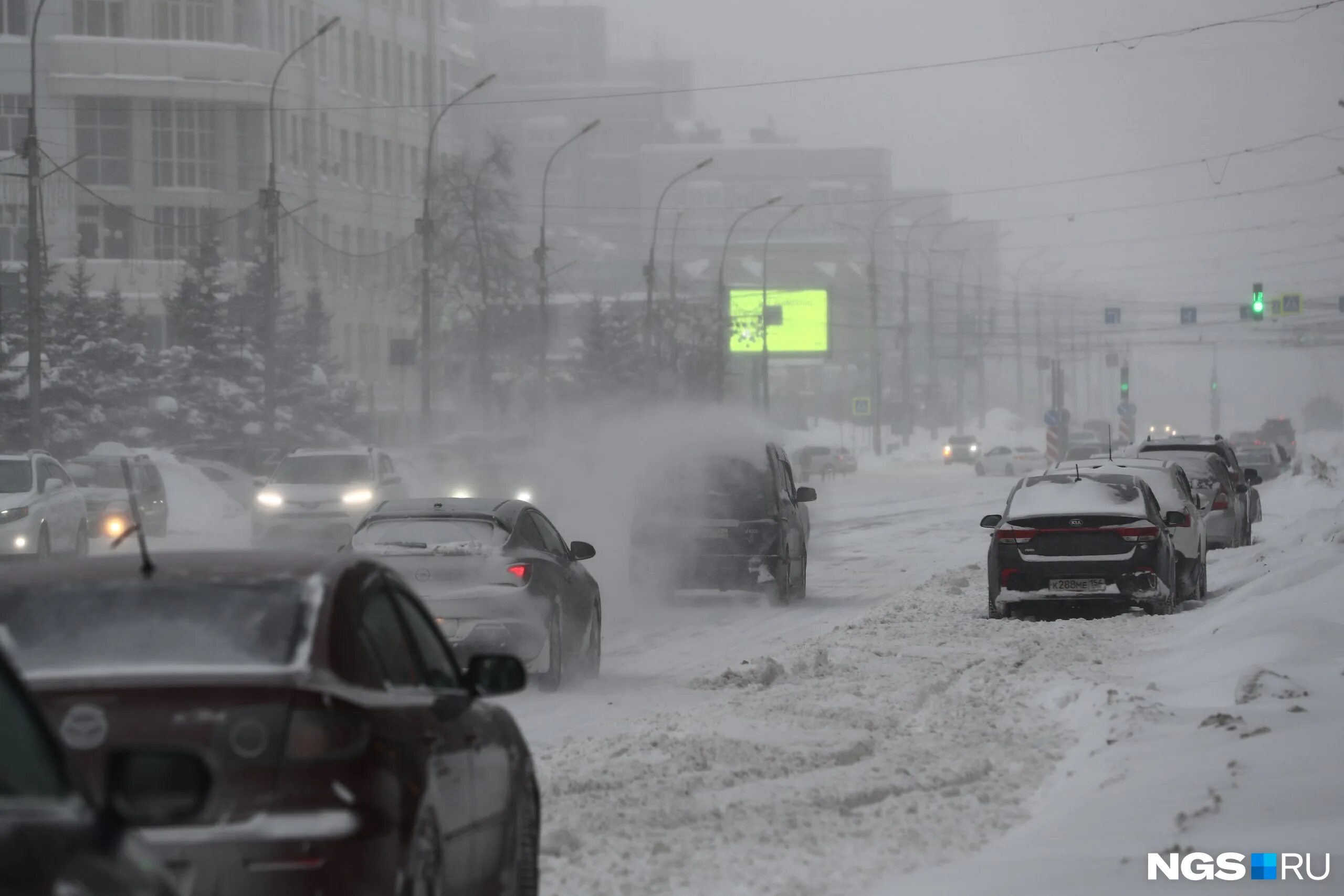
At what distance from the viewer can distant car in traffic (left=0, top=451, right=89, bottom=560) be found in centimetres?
2391

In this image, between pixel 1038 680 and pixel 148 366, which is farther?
pixel 148 366

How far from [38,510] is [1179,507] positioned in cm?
1399

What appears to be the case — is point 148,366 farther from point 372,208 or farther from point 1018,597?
point 1018,597

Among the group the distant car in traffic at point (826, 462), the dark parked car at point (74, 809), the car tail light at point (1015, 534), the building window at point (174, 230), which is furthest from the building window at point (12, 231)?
the dark parked car at point (74, 809)

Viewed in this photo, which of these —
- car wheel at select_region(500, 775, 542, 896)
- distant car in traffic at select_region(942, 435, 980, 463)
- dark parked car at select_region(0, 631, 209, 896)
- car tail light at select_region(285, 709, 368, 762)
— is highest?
dark parked car at select_region(0, 631, 209, 896)

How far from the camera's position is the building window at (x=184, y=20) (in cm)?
8175

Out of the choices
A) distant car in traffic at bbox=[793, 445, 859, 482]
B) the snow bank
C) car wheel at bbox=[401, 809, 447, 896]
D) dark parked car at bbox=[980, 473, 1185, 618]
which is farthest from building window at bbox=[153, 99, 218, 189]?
car wheel at bbox=[401, 809, 447, 896]

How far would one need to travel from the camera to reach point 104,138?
80188 mm

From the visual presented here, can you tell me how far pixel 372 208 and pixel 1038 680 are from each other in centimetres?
8407

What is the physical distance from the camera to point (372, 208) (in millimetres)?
94000

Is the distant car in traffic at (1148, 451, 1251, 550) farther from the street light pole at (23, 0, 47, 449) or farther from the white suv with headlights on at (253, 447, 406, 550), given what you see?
the street light pole at (23, 0, 47, 449)

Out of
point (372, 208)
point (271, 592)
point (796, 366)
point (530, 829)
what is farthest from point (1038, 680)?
point (796, 366)

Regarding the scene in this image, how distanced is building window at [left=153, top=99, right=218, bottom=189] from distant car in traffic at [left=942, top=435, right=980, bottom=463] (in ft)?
119

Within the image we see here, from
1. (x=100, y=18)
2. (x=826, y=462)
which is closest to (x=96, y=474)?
(x=826, y=462)
